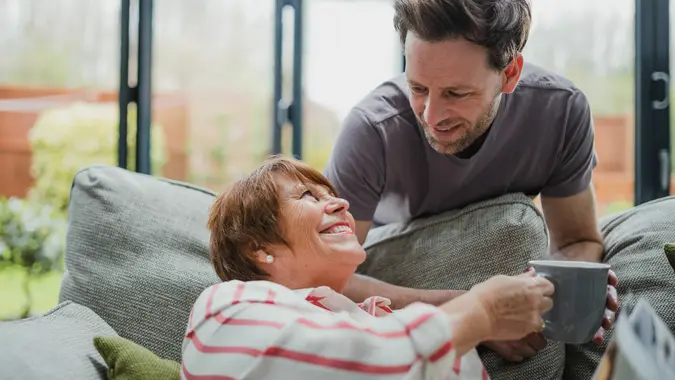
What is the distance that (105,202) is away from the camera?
74.1 inches

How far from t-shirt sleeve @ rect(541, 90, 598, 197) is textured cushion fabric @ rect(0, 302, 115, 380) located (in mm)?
1240

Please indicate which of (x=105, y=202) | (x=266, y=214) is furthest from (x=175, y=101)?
(x=266, y=214)

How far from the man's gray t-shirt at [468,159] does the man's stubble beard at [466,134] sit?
→ 0.03 m

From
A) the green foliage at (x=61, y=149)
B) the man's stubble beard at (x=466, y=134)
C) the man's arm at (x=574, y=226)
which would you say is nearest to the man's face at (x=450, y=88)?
the man's stubble beard at (x=466, y=134)

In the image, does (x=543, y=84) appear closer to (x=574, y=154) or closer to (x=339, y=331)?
(x=574, y=154)

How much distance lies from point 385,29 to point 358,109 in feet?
6.77

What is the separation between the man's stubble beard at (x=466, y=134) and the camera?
191cm

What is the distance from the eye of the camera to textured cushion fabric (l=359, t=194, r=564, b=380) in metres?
1.65

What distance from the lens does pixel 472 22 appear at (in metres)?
1.81

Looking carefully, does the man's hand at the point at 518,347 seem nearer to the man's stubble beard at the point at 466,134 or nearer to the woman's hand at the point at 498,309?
the woman's hand at the point at 498,309

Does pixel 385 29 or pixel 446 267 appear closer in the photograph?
pixel 446 267

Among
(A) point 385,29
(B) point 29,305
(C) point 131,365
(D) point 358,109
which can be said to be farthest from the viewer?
(A) point 385,29

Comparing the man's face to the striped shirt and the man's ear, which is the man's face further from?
the striped shirt

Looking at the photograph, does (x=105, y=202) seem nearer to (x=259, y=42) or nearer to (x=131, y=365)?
(x=131, y=365)
